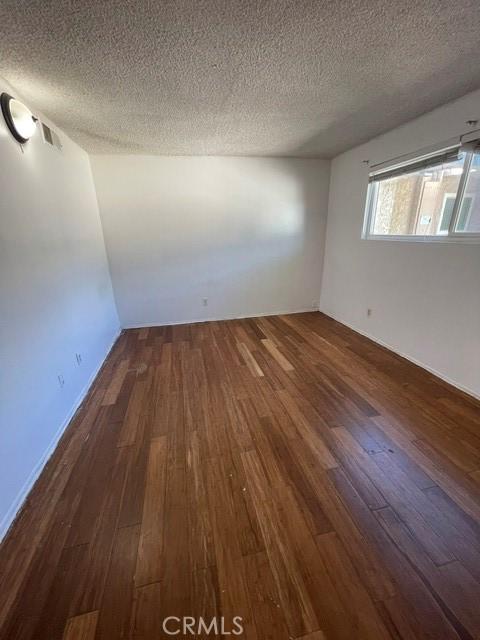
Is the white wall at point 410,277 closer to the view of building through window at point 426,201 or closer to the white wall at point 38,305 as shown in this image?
the view of building through window at point 426,201

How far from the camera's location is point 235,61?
5.08 ft

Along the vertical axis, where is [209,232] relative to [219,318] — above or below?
above

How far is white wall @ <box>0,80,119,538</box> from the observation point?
4.63 ft

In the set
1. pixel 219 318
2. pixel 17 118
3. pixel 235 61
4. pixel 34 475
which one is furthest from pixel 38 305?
pixel 219 318

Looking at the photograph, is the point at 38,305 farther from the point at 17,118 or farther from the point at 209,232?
the point at 209,232

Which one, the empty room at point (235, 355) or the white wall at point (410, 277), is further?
the white wall at point (410, 277)

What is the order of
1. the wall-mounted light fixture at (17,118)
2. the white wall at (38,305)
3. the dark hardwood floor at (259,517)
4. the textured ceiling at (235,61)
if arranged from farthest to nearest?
the wall-mounted light fixture at (17,118)
the white wall at (38,305)
the textured ceiling at (235,61)
the dark hardwood floor at (259,517)

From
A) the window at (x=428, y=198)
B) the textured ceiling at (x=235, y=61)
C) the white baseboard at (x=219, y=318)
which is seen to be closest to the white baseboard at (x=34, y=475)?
the white baseboard at (x=219, y=318)

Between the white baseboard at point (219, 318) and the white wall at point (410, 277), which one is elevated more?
the white wall at point (410, 277)

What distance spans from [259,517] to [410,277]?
101 inches

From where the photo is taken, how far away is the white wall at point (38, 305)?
4.63 feet

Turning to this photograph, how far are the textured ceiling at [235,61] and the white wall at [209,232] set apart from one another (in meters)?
0.92

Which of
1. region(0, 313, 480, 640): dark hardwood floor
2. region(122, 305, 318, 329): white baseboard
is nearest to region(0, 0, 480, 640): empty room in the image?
region(0, 313, 480, 640): dark hardwood floor

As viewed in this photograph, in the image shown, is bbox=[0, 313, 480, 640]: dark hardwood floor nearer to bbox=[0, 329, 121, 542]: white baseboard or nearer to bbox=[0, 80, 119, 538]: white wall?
bbox=[0, 329, 121, 542]: white baseboard
